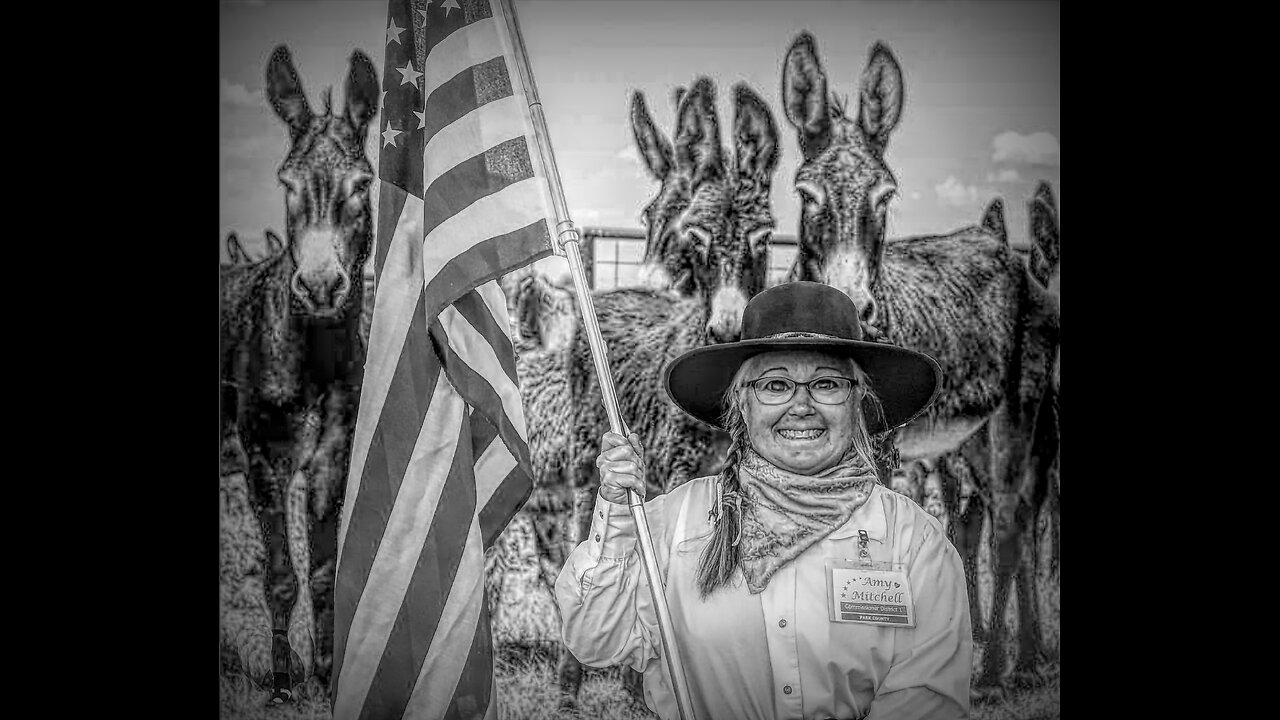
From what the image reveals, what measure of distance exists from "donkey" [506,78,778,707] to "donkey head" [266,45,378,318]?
724 millimetres

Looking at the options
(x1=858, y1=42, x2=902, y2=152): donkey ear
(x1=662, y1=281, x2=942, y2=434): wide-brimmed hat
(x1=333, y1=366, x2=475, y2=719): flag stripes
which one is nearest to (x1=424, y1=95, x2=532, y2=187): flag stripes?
(x1=333, y1=366, x2=475, y2=719): flag stripes

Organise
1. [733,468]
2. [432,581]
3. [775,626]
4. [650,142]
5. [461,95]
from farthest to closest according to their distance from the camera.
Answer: [650,142], [733,468], [775,626], [432,581], [461,95]

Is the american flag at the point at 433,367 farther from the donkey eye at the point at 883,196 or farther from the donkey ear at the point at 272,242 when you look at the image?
the donkey eye at the point at 883,196

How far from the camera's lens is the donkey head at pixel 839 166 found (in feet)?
13.4

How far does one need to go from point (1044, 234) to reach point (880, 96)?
84 cm

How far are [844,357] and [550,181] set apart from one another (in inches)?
46.7

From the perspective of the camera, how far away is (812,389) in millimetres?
3684

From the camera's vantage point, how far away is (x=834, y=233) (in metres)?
4.11

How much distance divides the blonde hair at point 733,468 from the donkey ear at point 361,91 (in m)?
1.76

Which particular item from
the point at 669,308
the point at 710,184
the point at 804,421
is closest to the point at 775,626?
the point at 804,421

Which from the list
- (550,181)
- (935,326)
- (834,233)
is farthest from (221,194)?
(935,326)

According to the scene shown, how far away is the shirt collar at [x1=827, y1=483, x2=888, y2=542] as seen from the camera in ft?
12.1

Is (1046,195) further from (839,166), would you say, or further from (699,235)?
(699,235)

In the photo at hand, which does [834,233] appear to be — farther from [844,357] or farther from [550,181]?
[550,181]
